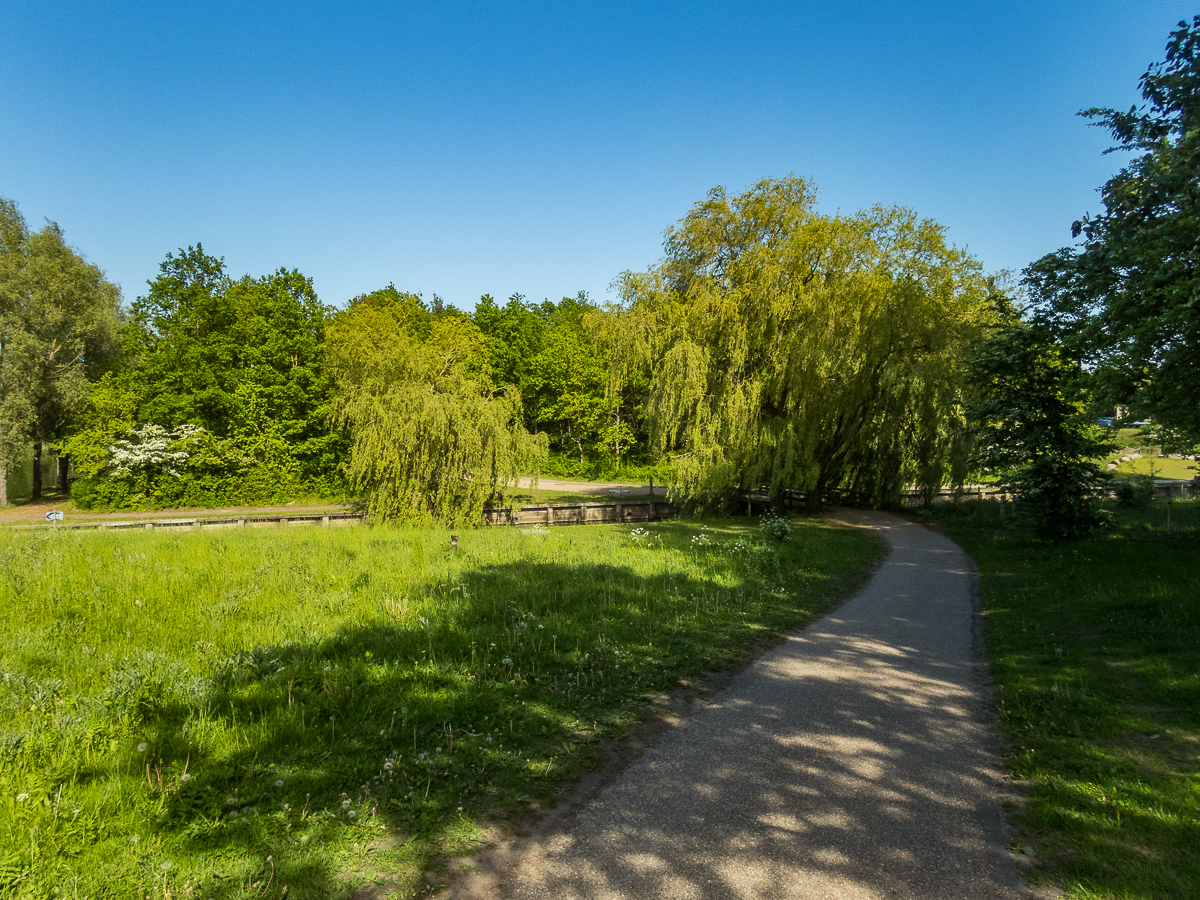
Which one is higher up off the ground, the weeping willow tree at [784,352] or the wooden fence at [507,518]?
the weeping willow tree at [784,352]

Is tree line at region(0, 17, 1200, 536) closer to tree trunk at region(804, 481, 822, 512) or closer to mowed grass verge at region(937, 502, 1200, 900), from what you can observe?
tree trunk at region(804, 481, 822, 512)

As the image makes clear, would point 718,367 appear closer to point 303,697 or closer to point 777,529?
point 777,529

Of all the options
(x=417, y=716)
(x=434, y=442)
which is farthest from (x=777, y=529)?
(x=417, y=716)

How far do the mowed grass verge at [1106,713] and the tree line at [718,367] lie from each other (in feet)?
13.1

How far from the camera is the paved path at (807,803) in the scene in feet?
11.5

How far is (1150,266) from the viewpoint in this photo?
30.1ft

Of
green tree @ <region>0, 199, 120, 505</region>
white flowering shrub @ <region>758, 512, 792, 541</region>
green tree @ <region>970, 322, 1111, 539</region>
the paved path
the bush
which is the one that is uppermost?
green tree @ <region>0, 199, 120, 505</region>

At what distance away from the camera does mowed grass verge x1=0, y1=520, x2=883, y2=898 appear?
3549 millimetres

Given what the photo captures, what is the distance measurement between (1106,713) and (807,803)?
3.61 meters

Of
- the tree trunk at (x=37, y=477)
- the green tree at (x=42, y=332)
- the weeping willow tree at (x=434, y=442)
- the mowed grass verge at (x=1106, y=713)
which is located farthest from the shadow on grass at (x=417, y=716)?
the tree trunk at (x=37, y=477)

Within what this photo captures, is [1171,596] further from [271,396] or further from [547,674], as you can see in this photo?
[271,396]

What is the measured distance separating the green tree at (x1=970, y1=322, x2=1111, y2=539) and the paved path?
31.4 ft

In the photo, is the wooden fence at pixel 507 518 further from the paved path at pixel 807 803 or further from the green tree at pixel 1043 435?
the paved path at pixel 807 803

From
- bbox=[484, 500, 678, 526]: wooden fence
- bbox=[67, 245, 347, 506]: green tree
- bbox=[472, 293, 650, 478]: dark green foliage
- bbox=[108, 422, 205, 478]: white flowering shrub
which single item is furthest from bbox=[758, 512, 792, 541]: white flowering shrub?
bbox=[472, 293, 650, 478]: dark green foliage
